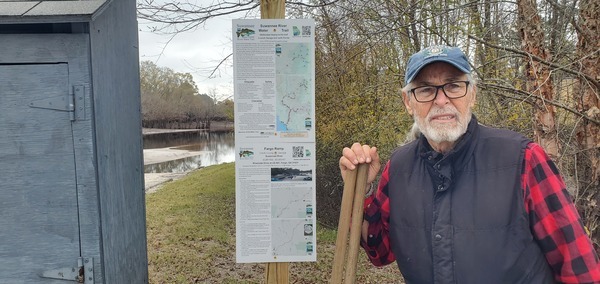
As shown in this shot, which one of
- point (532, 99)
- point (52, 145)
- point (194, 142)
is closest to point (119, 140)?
point (52, 145)

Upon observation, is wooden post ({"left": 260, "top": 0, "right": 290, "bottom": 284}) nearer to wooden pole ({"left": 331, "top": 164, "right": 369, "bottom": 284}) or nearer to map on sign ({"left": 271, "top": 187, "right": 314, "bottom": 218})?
map on sign ({"left": 271, "top": 187, "right": 314, "bottom": 218})

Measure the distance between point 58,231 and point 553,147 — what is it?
3.87 meters

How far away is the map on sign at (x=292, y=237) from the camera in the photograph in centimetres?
242

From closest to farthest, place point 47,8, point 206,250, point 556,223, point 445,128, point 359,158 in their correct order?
point 556,223 < point 445,128 < point 359,158 < point 47,8 < point 206,250

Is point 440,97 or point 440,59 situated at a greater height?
point 440,59

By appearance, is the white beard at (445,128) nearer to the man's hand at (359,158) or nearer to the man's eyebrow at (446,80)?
the man's eyebrow at (446,80)

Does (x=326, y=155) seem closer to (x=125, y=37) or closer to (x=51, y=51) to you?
(x=125, y=37)

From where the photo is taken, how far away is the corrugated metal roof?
6.41ft

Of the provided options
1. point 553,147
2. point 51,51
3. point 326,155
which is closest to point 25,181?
point 51,51

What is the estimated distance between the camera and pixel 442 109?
1786mm

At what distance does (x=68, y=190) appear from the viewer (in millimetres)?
2020

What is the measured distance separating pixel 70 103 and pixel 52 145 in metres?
0.22

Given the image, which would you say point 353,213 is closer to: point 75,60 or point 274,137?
point 274,137

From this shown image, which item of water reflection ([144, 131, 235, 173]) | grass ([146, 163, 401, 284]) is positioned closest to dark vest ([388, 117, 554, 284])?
grass ([146, 163, 401, 284])
